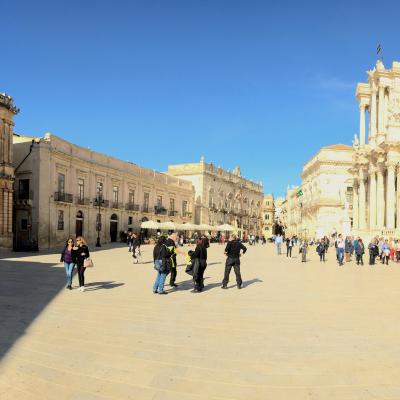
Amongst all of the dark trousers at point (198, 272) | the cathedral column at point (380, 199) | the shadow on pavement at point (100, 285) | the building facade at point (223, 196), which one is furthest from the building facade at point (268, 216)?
Answer: the dark trousers at point (198, 272)

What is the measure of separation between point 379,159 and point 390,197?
144 inches

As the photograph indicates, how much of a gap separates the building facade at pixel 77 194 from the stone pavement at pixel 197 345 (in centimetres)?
2094

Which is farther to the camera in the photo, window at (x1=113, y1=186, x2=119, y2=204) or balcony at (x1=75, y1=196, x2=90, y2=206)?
window at (x1=113, y1=186, x2=119, y2=204)

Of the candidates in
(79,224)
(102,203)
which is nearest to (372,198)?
(102,203)

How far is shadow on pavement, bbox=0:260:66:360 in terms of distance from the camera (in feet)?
21.6

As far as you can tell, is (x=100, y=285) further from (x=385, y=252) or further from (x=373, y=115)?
(x=373, y=115)

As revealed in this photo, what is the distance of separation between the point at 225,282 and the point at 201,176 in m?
47.5

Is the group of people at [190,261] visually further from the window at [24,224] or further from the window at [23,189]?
the window at [23,189]

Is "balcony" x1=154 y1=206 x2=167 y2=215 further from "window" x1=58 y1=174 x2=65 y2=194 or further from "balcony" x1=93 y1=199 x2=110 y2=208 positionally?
"window" x1=58 y1=174 x2=65 y2=194

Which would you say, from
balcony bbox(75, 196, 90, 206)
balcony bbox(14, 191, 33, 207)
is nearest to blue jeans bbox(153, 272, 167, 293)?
balcony bbox(14, 191, 33, 207)

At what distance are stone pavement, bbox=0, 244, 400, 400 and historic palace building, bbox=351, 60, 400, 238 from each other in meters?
25.9

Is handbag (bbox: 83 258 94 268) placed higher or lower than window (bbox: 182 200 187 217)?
lower

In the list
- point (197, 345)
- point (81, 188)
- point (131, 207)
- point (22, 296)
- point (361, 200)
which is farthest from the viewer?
point (131, 207)

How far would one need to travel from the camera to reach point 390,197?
33.8m
